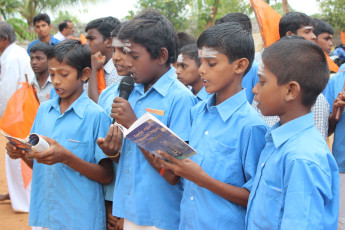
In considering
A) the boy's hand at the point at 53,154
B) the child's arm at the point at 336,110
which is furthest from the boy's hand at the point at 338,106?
the boy's hand at the point at 53,154

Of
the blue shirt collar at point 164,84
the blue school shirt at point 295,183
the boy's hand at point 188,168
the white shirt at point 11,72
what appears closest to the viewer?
the blue school shirt at point 295,183

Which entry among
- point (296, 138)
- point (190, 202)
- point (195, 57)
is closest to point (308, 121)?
point (296, 138)

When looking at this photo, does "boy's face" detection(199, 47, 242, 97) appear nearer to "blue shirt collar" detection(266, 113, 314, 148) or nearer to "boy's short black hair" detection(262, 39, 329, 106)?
"boy's short black hair" detection(262, 39, 329, 106)

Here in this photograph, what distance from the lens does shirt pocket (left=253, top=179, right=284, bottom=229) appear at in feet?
6.23

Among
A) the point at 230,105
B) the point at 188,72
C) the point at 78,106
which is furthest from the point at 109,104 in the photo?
the point at 188,72

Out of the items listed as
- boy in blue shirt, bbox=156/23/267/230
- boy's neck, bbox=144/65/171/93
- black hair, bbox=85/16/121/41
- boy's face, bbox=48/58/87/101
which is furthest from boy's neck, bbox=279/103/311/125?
black hair, bbox=85/16/121/41

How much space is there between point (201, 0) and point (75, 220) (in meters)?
11.4

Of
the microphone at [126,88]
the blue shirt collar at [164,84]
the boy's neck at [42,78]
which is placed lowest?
the boy's neck at [42,78]

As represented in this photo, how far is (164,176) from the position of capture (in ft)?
8.39

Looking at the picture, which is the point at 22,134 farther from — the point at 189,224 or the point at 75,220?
the point at 189,224

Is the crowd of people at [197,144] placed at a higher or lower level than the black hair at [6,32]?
higher

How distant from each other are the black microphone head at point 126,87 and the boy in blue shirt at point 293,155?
1.05 m

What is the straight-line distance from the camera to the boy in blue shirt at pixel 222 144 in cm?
224

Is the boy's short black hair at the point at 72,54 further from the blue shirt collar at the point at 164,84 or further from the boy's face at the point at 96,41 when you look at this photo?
the boy's face at the point at 96,41
